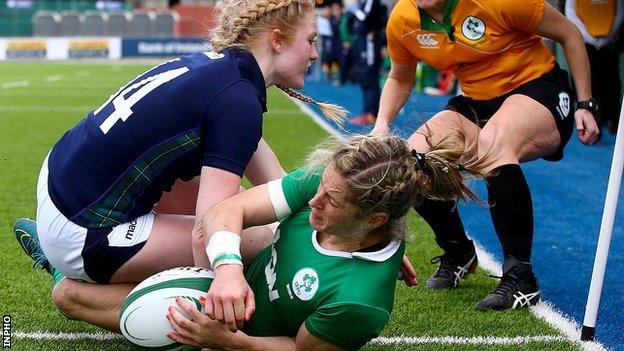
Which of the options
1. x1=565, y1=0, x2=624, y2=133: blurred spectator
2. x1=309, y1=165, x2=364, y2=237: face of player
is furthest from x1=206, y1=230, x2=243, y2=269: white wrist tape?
x1=565, y1=0, x2=624, y2=133: blurred spectator

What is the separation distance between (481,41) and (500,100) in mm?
286

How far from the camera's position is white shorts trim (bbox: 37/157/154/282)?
3580 mm

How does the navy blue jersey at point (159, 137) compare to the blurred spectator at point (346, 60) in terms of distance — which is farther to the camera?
the blurred spectator at point (346, 60)

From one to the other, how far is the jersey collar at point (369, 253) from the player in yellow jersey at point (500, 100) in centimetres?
90

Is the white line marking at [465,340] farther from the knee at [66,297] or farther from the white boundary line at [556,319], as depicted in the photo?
the knee at [66,297]

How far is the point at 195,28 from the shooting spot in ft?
130

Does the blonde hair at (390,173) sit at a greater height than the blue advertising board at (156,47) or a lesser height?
greater

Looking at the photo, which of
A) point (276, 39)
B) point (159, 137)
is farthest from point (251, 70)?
point (159, 137)

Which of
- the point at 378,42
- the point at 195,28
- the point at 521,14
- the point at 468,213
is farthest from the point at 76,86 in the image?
the point at 195,28

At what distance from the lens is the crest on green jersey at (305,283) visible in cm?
333

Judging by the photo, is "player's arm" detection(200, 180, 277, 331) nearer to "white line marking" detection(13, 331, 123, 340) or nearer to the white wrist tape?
the white wrist tape

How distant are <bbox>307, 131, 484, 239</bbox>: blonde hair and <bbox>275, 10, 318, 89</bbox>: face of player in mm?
340

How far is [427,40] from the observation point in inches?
189

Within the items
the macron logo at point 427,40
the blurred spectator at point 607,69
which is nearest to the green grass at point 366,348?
the macron logo at point 427,40
